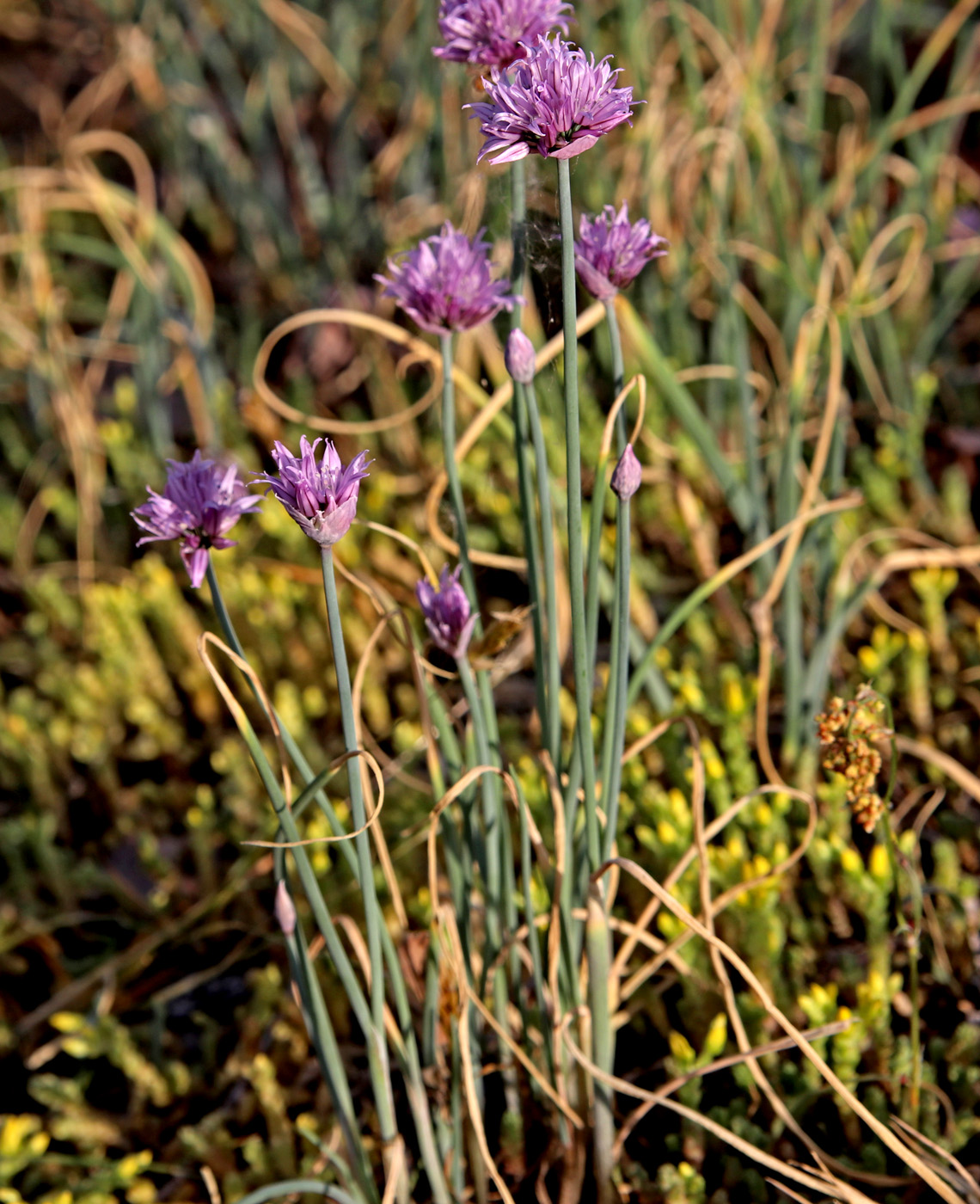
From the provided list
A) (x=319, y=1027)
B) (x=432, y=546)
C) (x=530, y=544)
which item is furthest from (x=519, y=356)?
(x=432, y=546)

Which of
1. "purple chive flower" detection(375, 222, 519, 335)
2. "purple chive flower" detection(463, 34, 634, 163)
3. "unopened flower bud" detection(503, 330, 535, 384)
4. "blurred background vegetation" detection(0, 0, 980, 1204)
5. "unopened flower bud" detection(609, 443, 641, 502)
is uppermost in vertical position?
"purple chive flower" detection(463, 34, 634, 163)

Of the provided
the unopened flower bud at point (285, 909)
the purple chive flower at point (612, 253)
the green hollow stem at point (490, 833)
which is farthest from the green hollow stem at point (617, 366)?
the unopened flower bud at point (285, 909)

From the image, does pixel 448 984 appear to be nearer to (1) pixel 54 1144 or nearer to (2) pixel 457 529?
(2) pixel 457 529

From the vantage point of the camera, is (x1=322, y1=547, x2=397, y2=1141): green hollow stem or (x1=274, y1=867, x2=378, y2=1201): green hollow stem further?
(x1=274, y1=867, x2=378, y2=1201): green hollow stem

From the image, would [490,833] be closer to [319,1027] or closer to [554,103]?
[319,1027]

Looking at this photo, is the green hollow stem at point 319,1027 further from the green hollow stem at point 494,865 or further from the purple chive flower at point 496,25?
the purple chive flower at point 496,25

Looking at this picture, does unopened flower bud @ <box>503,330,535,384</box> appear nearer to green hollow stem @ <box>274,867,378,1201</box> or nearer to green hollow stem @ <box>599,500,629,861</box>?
green hollow stem @ <box>599,500,629,861</box>

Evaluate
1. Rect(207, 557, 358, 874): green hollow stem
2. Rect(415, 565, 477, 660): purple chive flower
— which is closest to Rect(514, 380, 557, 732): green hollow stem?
Rect(415, 565, 477, 660): purple chive flower

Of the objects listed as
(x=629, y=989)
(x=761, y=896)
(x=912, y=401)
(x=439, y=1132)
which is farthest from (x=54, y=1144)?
(x=912, y=401)
